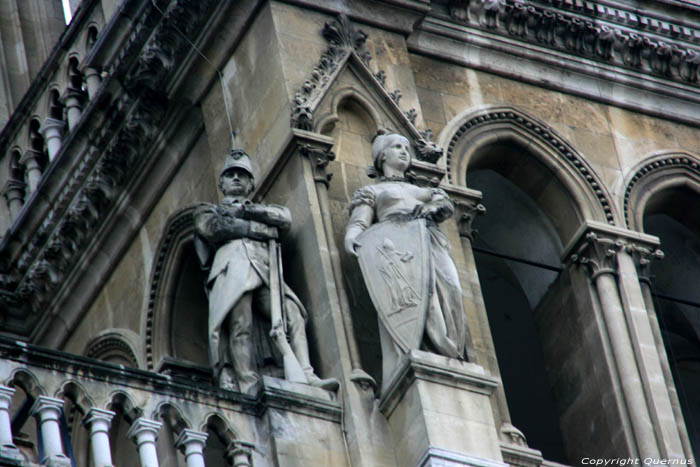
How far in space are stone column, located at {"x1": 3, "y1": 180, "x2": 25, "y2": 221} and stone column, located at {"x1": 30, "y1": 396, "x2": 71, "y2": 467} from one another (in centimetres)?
898

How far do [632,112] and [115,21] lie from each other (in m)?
5.11

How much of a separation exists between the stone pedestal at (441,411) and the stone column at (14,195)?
8.16m

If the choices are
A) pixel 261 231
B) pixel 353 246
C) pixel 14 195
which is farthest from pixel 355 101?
pixel 14 195

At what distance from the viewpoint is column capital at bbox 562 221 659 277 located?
23.8 m

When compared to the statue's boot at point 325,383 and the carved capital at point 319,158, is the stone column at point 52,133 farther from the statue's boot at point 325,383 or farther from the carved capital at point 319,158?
the statue's boot at point 325,383

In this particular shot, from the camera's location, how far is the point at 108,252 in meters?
25.5

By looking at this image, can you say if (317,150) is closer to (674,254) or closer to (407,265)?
(407,265)

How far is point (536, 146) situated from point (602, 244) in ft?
4.07

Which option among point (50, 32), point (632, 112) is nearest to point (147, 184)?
point (632, 112)

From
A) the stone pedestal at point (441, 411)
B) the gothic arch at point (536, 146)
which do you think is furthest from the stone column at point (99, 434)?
the gothic arch at point (536, 146)

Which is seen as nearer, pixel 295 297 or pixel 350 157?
pixel 295 297

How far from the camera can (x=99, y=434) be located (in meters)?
18.7

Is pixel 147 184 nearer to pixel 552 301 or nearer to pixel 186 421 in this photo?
pixel 552 301

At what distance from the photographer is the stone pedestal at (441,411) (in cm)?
1967
